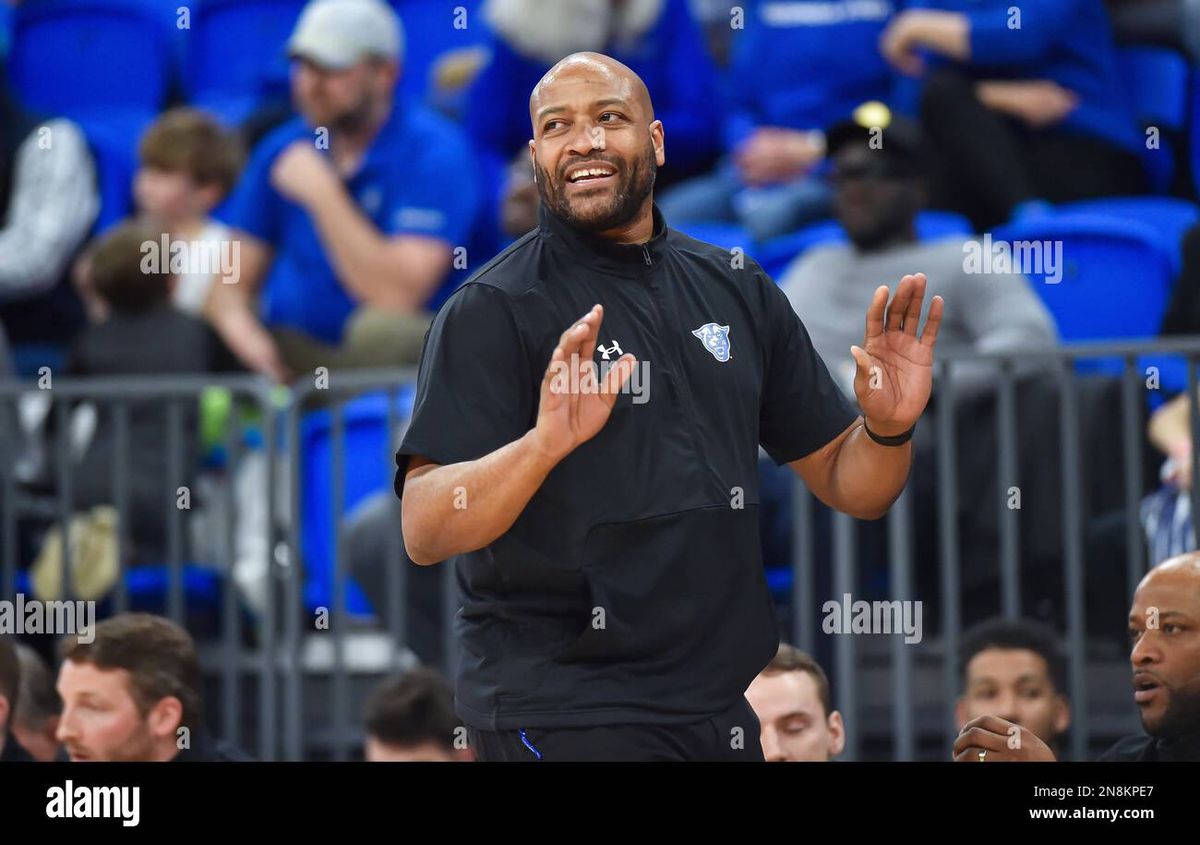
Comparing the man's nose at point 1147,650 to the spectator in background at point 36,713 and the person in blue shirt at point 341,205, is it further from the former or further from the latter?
the person in blue shirt at point 341,205

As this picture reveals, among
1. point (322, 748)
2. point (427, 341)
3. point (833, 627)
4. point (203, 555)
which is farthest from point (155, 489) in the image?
point (427, 341)

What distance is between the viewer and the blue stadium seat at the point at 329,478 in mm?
5555

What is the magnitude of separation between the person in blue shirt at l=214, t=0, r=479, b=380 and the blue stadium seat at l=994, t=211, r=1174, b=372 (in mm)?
1808

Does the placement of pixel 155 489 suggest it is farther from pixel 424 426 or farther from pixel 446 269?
pixel 424 426

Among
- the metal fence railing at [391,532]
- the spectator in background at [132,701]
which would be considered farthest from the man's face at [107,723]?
the metal fence railing at [391,532]

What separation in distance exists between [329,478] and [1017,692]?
2.07 m

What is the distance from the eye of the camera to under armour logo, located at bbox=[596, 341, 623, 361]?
10.3ft

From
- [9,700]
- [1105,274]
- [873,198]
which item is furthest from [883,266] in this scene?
[9,700]

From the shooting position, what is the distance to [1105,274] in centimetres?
568

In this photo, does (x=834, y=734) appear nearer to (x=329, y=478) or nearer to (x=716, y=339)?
(x=716, y=339)

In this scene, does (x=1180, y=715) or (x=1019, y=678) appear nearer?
(x=1180, y=715)

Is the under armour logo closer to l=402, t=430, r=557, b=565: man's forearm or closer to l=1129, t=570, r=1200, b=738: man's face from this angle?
l=402, t=430, r=557, b=565: man's forearm

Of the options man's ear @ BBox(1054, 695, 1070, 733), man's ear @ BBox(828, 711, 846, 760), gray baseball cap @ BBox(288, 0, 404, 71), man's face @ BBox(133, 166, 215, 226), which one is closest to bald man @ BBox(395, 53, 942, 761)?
man's ear @ BBox(828, 711, 846, 760)
